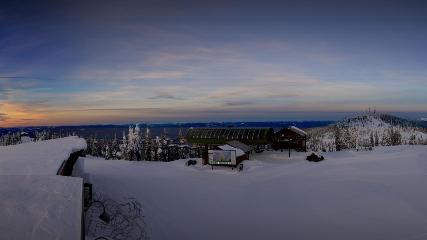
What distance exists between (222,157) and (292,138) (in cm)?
1223

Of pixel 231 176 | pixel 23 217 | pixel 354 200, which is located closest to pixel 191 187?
pixel 231 176

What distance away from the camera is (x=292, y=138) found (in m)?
41.5

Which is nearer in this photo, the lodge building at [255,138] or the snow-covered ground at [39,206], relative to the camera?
the snow-covered ground at [39,206]

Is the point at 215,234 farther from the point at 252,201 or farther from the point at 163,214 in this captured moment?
the point at 252,201

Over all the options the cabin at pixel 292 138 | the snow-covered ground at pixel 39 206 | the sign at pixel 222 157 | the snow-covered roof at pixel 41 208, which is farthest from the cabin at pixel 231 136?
the snow-covered roof at pixel 41 208

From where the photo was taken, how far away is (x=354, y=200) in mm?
20703

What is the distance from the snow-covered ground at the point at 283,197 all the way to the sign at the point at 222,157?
0.81 metres

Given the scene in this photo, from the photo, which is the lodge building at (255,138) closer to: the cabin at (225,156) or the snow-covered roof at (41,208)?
the cabin at (225,156)

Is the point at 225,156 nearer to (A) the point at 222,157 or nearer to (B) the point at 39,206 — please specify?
(A) the point at 222,157

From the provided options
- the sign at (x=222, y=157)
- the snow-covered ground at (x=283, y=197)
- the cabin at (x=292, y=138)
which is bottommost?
the snow-covered ground at (x=283, y=197)

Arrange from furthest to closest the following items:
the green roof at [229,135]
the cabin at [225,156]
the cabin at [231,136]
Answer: the green roof at [229,135] → the cabin at [231,136] → the cabin at [225,156]

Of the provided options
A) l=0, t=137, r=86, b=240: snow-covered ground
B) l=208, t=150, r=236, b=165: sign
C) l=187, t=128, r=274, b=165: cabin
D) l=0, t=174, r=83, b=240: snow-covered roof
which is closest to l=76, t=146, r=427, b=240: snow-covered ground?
l=208, t=150, r=236, b=165: sign

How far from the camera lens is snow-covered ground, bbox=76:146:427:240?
1678cm

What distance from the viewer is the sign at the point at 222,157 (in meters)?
32.3
